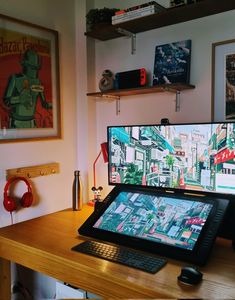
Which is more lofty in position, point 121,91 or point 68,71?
point 68,71

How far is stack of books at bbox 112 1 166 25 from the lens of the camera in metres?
1.73

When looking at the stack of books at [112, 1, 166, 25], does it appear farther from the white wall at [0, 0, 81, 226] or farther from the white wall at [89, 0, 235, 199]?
the white wall at [0, 0, 81, 226]

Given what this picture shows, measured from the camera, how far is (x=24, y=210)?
2004 millimetres

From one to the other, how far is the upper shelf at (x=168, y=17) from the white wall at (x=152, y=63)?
0.05 m

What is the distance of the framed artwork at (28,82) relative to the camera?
1.86 m

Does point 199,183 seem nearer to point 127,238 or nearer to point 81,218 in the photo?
point 127,238

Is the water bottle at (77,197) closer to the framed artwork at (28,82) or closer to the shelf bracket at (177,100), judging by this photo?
the framed artwork at (28,82)

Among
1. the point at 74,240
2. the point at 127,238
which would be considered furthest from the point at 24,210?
the point at 127,238

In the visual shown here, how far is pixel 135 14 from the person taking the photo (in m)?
1.79

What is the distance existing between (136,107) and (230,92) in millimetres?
626

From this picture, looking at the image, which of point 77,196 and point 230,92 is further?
point 77,196

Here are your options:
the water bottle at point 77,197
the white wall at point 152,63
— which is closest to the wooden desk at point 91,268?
the water bottle at point 77,197

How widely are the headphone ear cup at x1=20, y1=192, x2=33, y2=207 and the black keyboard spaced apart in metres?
0.62

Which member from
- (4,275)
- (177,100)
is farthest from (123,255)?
(177,100)
